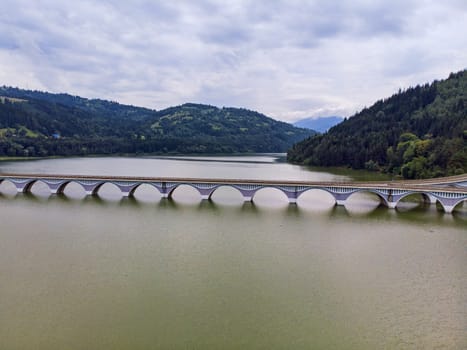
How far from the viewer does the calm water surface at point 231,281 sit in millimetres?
13633

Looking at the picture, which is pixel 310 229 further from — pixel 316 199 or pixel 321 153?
pixel 321 153

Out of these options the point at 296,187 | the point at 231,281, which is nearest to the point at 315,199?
the point at 296,187

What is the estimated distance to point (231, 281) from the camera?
18.5 m

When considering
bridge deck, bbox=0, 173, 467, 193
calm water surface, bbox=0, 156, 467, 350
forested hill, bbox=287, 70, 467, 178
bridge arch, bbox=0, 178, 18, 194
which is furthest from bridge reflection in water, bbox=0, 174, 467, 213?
forested hill, bbox=287, 70, 467, 178

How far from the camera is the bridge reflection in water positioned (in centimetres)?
3672

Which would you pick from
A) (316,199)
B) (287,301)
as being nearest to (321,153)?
Result: (316,199)

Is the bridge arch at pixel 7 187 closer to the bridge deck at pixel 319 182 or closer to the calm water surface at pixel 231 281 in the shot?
the bridge deck at pixel 319 182

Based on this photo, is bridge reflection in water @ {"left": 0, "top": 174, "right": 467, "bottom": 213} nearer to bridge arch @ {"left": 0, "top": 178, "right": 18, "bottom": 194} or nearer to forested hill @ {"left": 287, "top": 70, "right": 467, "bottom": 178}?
bridge arch @ {"left": 0, "top": 178, "right": 18, "bottom": 194}

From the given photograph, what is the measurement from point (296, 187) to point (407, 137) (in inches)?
2123

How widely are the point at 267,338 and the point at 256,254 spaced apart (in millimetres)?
9423

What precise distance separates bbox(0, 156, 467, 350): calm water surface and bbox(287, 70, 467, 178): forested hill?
29078mm

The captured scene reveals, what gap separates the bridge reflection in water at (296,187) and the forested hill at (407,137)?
1718 cm

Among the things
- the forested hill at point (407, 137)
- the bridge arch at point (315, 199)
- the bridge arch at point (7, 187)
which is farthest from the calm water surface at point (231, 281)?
the forested hill at point (407, 137)

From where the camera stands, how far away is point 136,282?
18.1 meters
